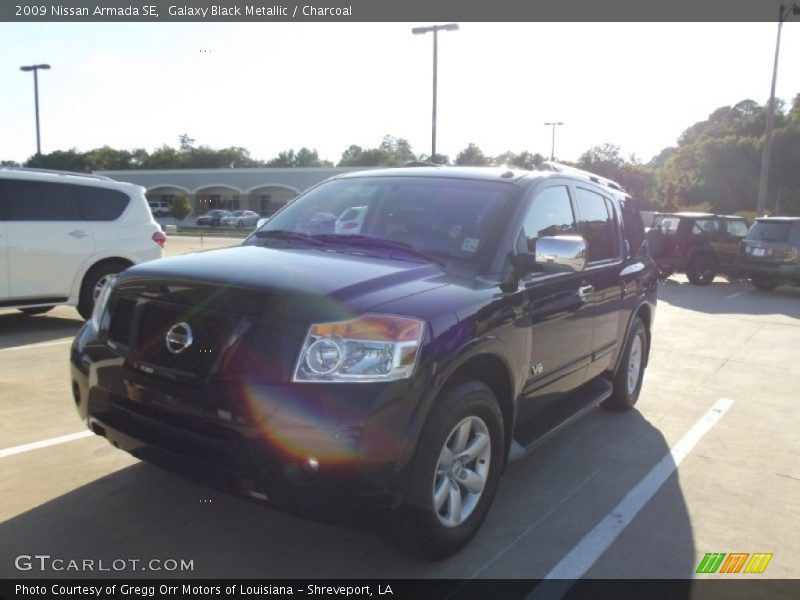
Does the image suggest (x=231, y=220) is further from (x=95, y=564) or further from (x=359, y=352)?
(x=359, y=352)

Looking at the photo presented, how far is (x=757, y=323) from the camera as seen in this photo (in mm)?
11172

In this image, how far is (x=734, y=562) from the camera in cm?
328

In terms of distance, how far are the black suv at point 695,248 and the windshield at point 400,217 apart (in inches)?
540

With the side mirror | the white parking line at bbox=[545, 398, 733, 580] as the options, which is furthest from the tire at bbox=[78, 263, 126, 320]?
the white parking line at bbox=[545, 398, 733, 580]

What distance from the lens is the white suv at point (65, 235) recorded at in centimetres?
776

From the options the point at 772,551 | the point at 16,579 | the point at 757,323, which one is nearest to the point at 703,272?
the point at 757,323

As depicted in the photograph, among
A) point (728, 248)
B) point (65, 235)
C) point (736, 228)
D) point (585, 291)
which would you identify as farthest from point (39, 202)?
point (736, 228)

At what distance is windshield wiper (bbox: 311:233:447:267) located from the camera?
11.5 feet

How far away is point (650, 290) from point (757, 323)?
21.4 feet

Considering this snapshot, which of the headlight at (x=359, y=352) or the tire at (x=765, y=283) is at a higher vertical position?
the headlight at (x=359, y=352)

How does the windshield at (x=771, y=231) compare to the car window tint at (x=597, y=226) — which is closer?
the car window tint at (x=597, y=226)

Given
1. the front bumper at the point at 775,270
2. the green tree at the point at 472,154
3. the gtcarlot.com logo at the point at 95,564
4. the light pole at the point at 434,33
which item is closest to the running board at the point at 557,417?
the gtcarlot.com logo at the point at 95,564

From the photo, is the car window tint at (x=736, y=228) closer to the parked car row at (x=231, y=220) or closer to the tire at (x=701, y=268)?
the tire at (x=701, y=268)

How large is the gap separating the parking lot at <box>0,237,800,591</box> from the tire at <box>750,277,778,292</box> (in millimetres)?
10814
